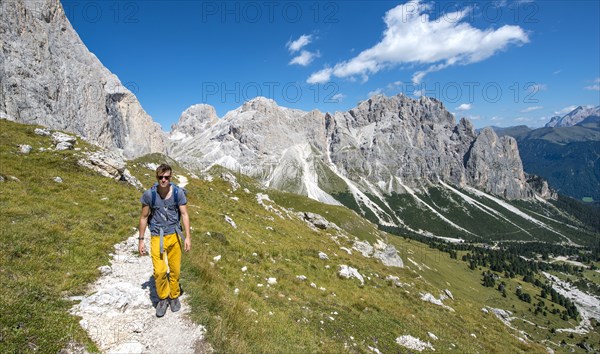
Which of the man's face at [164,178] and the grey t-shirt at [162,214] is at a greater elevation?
the man's face at [164,178]

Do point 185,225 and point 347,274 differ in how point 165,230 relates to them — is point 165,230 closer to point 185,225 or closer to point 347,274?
point 185,225

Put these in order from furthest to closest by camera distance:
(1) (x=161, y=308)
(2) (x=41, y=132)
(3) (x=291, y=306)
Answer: (2) (x=41, y=132) < (3) (x=291, y=306) < (1) (x=161, y=308)

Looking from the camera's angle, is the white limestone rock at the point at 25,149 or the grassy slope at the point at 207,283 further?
the white limestone rock at the point at 25,149

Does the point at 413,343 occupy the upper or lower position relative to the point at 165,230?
lower

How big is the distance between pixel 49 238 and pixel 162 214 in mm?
6735

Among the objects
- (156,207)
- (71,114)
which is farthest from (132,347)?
(71,114)

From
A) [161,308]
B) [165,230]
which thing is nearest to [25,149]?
[165,230]

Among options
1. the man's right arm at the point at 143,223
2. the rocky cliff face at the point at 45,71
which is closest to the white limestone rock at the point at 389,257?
the man's right arm at the point at 143,223

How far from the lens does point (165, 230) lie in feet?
35.0

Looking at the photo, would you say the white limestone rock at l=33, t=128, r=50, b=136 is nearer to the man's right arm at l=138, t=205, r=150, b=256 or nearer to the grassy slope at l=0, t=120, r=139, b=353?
the grassy slope at l=0, t=120, r=139, b=353

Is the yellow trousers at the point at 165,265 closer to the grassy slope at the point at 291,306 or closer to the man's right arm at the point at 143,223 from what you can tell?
the man's right arm at the point at 143,223

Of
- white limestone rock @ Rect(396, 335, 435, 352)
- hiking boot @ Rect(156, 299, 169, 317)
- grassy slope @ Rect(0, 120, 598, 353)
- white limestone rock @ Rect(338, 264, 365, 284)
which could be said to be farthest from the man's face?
white limestone rock @ Rect(338, 264, 365, 284)

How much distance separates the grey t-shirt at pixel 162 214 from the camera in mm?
10672

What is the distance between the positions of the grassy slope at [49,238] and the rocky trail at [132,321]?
490 mm
